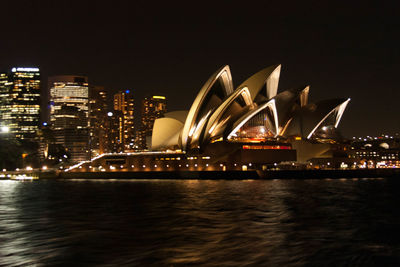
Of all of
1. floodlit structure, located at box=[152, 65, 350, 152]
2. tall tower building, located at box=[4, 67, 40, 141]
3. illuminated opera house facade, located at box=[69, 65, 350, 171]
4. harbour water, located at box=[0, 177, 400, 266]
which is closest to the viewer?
harbour water, located at box=[0, 177, 400, 266]

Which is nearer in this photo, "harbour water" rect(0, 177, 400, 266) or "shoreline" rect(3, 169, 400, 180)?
"harbour water" rect(0, 177, 400, 266)

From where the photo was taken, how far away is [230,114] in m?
65.7

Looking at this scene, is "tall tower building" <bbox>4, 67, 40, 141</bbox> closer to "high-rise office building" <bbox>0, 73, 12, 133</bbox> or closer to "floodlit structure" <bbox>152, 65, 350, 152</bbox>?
"high-rise office building" <bbox>0, 73, 12, 133</bbox>

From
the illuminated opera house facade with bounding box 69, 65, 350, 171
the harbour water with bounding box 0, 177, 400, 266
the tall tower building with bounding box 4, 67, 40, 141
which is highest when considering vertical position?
the tall tower building with bounding box 4, 67, 40, 141

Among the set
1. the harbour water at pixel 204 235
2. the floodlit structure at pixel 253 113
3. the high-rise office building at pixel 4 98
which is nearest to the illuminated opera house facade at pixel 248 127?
the floodlit structure at pixel 253 113

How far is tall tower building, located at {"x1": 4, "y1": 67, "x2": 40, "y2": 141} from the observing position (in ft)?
550

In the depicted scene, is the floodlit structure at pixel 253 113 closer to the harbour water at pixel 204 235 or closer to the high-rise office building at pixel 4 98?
the harbour water at pixel 204 235

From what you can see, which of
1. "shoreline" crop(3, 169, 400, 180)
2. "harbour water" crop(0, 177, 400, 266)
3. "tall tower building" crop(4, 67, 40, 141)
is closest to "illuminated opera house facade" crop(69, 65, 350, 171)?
"shoreline" crop(3, 169, 400, 180)

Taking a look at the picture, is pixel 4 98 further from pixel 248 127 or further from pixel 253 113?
pixel 253 113

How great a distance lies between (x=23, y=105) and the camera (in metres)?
170

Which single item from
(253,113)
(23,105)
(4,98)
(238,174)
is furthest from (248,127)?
(4,98)

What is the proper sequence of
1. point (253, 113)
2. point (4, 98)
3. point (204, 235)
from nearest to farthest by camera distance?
1. point (204, 235)
2. point (253, 113)
3. point (4, 98)

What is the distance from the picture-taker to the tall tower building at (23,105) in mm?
167750

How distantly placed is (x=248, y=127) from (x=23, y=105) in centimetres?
12904
